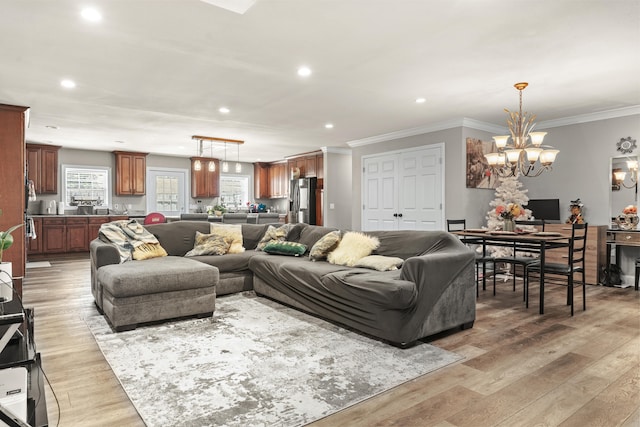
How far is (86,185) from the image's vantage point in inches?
373

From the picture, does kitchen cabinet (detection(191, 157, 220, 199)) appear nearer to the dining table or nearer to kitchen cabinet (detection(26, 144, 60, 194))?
kitchen cabinet (detection(26, 144, 60, 194))

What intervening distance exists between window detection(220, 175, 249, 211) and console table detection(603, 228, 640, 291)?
869cm

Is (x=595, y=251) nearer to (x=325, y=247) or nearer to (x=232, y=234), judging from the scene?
(x=325, y=247)

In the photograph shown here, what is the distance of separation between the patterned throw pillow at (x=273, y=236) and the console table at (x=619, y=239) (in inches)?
176

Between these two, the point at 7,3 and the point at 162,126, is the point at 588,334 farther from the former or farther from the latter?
the point at 162,126

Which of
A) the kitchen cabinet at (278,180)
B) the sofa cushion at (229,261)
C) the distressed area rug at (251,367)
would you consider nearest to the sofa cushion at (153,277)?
the distressed area rug at (251,367)

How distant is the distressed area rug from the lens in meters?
2.02

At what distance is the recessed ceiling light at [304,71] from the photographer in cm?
390

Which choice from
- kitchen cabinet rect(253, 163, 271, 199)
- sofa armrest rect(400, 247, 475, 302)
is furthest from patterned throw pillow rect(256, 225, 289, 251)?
kitchen cabinet rect(253, 163, 271, 199)

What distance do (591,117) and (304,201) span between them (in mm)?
6109

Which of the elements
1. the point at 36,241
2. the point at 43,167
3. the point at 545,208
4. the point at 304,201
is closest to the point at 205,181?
the point at 304,201

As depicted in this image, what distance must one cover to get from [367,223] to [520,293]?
11.6 feet

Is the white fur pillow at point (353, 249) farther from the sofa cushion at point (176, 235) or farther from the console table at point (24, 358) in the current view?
the console table at point (24, 358)

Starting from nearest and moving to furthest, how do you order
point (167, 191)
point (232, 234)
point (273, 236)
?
1. point (232, 234)
2. point (273, 236)
3. point (167, 191)
